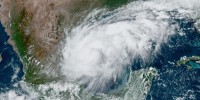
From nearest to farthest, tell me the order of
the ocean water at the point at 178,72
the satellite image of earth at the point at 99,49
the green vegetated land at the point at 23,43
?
the ocean water at the point at 178,72, the satellite image of earth at the point at 99,49, the green vegetated land at the point at 23,43

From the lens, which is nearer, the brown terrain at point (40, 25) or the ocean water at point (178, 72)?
the ocean water at point (178, 72)

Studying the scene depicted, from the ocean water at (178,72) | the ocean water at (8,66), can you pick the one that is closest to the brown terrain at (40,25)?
the ocean water at (8,66)

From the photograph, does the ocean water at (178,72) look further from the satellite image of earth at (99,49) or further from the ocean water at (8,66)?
the ocean water at (8,66)

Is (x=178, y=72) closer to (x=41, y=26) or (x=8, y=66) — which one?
(x=41, y=26)

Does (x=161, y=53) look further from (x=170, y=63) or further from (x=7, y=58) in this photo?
(x=7, y=58)

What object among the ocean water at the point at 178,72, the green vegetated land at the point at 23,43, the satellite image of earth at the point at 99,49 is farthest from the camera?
the green vegetated land at the point at 23,43

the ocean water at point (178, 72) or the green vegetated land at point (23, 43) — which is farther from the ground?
the green vegetated land at point (23, 43)

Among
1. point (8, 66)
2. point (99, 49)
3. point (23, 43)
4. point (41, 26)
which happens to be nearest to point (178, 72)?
point (99, 49)

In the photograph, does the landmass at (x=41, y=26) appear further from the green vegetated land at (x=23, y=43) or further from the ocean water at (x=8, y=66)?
the ocean water at (x=8, y=66)
